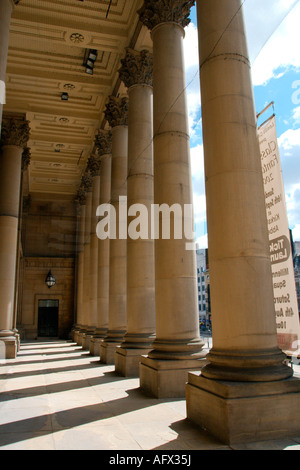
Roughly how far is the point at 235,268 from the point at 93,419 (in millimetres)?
4893

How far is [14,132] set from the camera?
27062 mm

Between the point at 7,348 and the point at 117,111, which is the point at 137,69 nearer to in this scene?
the point at 117,111

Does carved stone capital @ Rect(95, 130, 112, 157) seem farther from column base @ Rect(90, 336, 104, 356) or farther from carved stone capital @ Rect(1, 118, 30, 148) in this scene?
column base @ Rect(90, 336, 104, 356)

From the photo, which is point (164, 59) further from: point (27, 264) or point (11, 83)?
point (27, 264)

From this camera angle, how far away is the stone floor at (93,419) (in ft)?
22.6

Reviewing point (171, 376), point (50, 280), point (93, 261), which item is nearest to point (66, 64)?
point (93, 261)

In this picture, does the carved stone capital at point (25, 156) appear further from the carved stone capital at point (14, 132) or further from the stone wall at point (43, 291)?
the stone wall at point (43, 291)

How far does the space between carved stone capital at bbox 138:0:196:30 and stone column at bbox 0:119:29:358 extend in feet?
48.6

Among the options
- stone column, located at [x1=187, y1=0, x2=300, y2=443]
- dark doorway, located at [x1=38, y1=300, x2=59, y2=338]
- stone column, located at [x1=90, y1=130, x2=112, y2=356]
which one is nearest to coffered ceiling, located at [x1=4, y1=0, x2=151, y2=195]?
stone column, located at [x1=90, y1=130, x2=112, y2=356]

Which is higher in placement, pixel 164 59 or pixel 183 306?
pixel 164 59

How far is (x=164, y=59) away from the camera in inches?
560

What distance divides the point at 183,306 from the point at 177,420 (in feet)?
13.2

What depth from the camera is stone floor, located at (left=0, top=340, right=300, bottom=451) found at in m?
6.90

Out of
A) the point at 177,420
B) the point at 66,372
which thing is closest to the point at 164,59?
the point at 177,420
